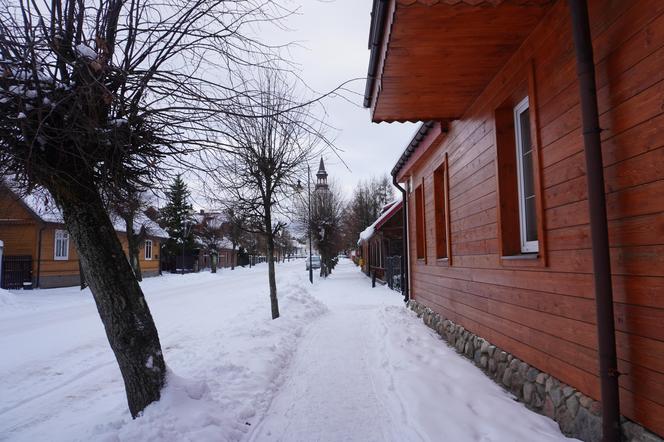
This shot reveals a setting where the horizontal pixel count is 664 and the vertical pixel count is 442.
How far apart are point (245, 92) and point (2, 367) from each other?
6120 millimetres

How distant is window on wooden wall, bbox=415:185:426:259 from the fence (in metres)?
6.83

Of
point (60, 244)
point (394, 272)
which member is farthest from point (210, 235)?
point (394, 272)

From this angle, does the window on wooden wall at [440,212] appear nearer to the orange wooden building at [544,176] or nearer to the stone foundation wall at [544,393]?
the orange wooden building at [544,176]

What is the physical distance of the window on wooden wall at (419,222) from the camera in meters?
9.08

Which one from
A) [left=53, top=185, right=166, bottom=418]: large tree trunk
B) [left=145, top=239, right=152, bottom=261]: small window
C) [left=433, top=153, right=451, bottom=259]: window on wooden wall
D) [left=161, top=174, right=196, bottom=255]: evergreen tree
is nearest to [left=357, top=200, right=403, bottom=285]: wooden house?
[left=433, top=153, right=451, bottom=259]: window on wooden wall

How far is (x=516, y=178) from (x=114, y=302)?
4.06 metres

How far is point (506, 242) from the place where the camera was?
4.32m

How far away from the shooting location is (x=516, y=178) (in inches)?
172

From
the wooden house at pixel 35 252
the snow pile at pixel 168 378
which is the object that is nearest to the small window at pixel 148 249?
the wooden house at pixel 35 252

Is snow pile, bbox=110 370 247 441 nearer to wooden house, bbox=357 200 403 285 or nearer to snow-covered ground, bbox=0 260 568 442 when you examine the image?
snow-covered ground, bbox=0 260 568 442

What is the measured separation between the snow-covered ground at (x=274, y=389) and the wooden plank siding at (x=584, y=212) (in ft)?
2.38

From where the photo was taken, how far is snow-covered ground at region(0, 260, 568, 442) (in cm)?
341

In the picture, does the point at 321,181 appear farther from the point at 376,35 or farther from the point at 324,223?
the point at 376,35

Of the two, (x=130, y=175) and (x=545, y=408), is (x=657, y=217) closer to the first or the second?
(x=545, y=408)
